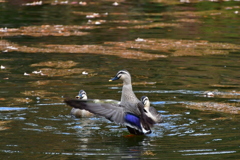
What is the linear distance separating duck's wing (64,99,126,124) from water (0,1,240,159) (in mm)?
475

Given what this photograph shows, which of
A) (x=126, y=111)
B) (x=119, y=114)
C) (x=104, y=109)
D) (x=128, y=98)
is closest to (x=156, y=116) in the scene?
(x=128, y=98)

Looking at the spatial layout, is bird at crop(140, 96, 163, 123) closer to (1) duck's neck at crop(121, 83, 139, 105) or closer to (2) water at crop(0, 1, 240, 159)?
(2) water at crop(0, 1, 240, 159)

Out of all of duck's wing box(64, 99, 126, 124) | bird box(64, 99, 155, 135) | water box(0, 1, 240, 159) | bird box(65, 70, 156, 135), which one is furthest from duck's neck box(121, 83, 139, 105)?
water box(0, 1, 240, 159)

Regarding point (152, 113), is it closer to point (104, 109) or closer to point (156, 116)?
point (156, 116)

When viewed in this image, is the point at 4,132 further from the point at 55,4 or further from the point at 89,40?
the point at 55,4

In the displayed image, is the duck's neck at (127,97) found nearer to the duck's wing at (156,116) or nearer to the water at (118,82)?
the water at (118,82)

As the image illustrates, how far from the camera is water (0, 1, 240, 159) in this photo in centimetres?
941

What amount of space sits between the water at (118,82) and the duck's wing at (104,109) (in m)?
0.47

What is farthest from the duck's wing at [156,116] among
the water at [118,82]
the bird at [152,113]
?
the water at [118,82]

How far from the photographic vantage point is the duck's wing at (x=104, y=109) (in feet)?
30.2

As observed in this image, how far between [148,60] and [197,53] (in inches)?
82.8

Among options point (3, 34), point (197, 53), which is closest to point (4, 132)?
point (197, 53)

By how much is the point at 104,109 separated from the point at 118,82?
5.28m

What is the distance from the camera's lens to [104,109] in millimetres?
9555
